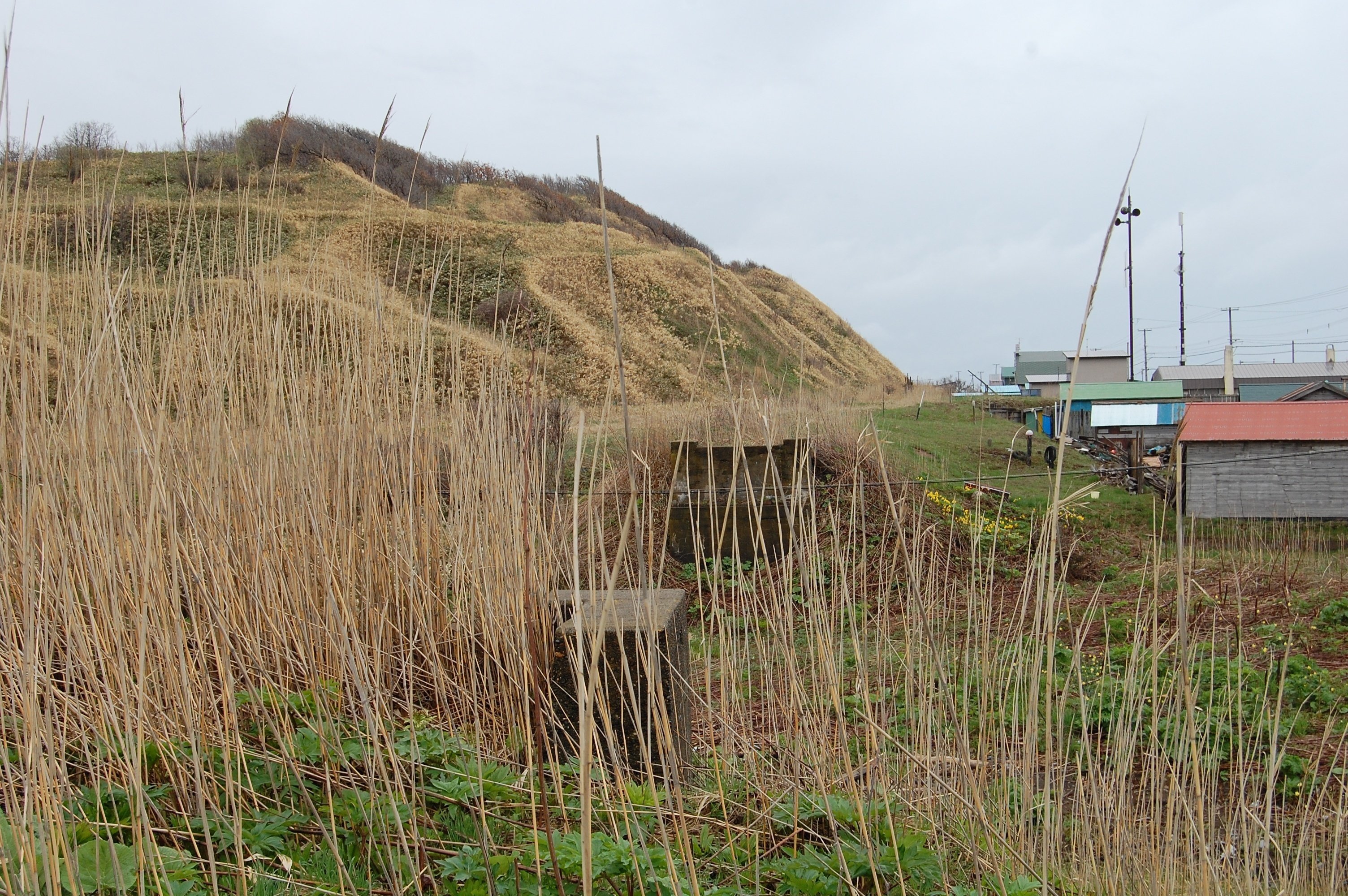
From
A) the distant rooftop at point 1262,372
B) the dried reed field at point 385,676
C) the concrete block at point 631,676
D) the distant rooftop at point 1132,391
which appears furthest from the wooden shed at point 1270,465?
the distant rooftop at point 1262,372

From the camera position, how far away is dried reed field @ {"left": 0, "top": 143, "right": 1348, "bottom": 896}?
136 centimetres

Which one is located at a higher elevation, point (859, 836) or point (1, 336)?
point (1, 336)

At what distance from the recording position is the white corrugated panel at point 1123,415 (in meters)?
11.9

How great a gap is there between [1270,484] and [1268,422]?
583 millimetres

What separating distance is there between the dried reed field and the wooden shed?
18.8 feet

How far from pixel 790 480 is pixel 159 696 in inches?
182

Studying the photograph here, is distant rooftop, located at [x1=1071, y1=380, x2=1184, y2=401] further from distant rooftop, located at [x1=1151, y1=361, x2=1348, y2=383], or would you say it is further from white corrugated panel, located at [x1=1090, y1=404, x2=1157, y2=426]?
distant rooftop, located at [x1=1151, y1=361, x2=1348, y2=383]

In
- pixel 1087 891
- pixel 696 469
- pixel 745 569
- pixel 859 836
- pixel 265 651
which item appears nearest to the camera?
pixel 859 836

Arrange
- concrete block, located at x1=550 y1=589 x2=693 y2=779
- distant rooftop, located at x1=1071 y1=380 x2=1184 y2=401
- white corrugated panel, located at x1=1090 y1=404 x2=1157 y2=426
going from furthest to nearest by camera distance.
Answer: distant rooftop, located at x1=1071 y1=380 x2=1184 y2=401 < white corrugated panel, located at x1=1090 y1=404 x2=1157 y2=426 < concrete block, located at x1=550 y1=589 x2=693 y2=779

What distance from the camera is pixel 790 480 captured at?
237 inches

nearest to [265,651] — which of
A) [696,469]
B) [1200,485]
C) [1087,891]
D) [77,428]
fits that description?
[77,428]

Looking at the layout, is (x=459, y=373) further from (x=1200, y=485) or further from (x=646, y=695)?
(x=1200, y=485)

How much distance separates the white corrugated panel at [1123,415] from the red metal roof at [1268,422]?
382 cm

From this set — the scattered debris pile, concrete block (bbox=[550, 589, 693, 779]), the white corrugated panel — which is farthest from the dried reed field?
the white corrugated panel
